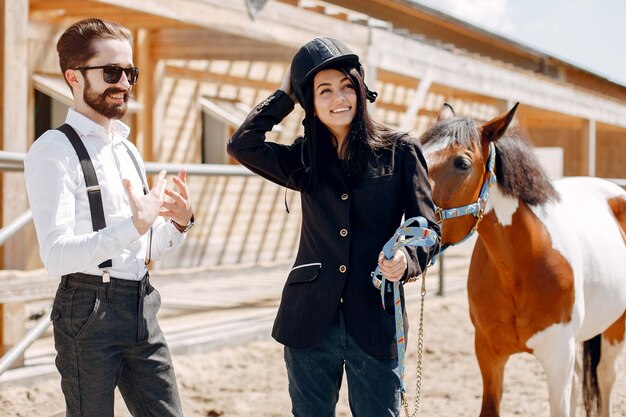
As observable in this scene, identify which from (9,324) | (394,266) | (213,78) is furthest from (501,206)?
(213,78)

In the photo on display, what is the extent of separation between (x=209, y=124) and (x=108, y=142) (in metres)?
7.56

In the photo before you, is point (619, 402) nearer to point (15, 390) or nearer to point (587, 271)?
point (587, 271)

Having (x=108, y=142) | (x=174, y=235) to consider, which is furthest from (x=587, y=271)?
(x=108, y=142)

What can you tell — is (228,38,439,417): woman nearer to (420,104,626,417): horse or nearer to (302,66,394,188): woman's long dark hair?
(302,66,394,188): woman's long dark hair

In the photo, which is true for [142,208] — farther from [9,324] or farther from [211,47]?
[211,47]

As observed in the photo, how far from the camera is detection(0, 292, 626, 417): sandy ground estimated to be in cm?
396

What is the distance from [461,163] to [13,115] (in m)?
3.01

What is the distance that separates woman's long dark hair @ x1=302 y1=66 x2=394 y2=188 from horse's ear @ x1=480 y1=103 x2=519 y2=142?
0.94 meters

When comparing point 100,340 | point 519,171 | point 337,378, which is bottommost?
point 337,378

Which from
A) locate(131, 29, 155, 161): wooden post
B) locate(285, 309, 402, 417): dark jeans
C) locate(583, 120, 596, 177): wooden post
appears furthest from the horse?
locate(583, 120, 596, 177): wooden post

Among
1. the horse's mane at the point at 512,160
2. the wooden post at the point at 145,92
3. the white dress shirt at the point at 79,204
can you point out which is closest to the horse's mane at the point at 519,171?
the horse's mane at the point at 512,160

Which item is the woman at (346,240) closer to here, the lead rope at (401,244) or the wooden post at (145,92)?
the lead rope at (401,244)

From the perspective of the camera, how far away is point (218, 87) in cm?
942

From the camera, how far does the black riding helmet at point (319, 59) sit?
1.92 m
